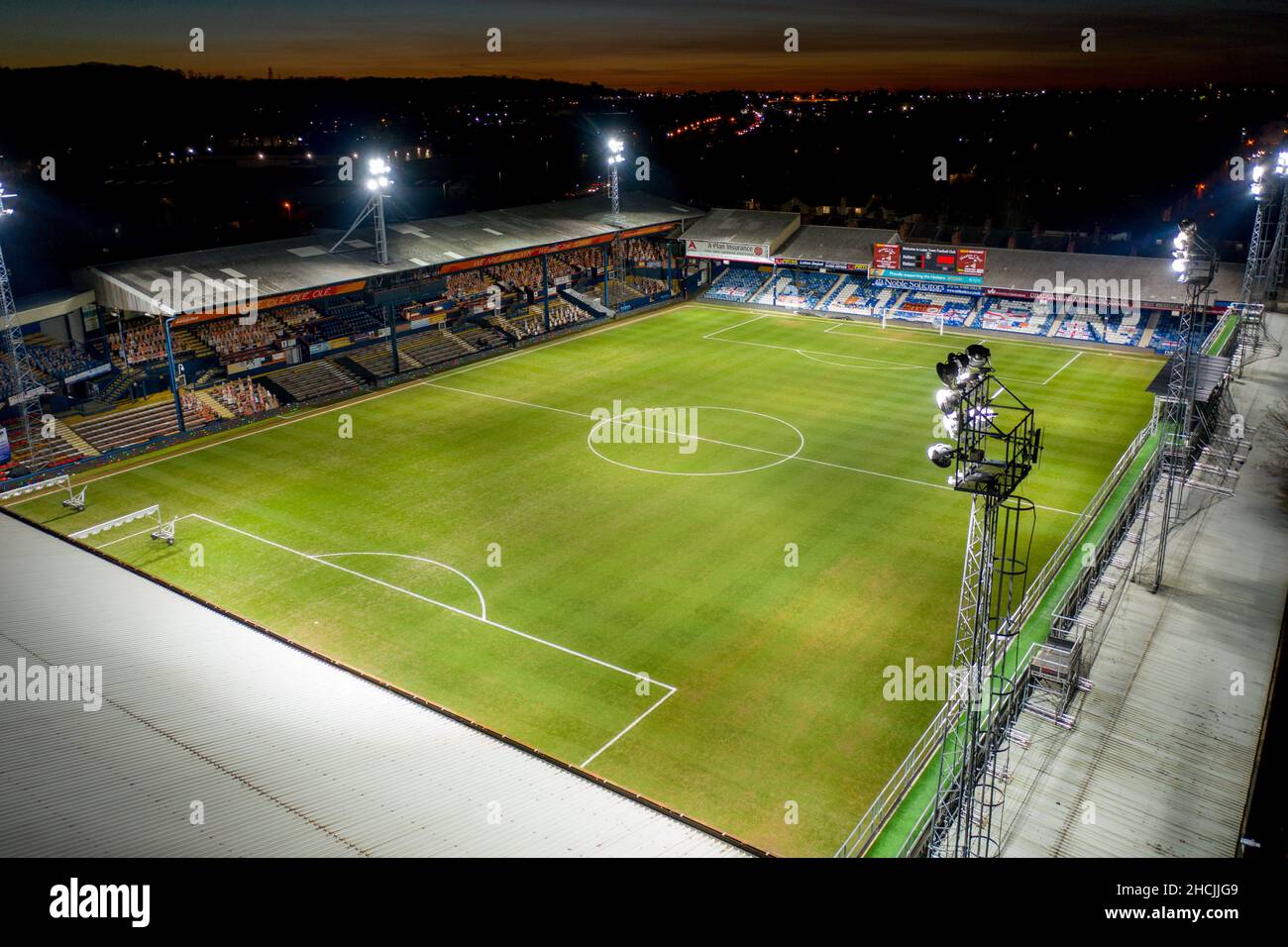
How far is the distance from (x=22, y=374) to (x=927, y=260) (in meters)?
51.4

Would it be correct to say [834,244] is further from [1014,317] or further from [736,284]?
[1014,317]

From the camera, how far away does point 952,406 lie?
A: 45.2 feet

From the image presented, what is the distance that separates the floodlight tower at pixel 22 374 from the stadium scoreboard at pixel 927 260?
4908cm

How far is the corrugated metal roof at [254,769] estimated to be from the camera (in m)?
12.8

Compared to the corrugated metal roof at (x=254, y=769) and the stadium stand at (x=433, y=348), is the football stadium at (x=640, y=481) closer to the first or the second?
the stadium stand at (x=433, y=348)

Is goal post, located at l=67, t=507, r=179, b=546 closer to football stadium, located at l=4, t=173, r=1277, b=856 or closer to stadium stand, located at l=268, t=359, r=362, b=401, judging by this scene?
football stadium, located at l=4, t=173, r=1277, b=856

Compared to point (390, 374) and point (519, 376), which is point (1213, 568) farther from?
point (390, 374)

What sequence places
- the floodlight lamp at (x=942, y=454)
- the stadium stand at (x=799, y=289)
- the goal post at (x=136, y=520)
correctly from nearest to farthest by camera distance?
the floodlight lamp at (x=942, y=454), the goal post at (x=136, y=520), the stadium stand at (x=799, y=289)

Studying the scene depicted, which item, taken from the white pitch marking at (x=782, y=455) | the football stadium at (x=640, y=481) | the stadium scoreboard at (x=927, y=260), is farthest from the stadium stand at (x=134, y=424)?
the stadium scoreboard at (x=927, y=260)

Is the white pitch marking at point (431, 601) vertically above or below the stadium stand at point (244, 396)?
below

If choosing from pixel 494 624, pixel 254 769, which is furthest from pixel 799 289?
pixel 254 769

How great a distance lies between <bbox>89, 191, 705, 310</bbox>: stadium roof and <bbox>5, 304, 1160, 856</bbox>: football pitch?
23.3ft

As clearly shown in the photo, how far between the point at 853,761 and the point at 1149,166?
110m

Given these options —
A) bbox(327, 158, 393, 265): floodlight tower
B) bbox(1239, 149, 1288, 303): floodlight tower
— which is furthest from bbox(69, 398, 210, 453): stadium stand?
bbox(1239, 149, 1288, 303): floodlight tower
